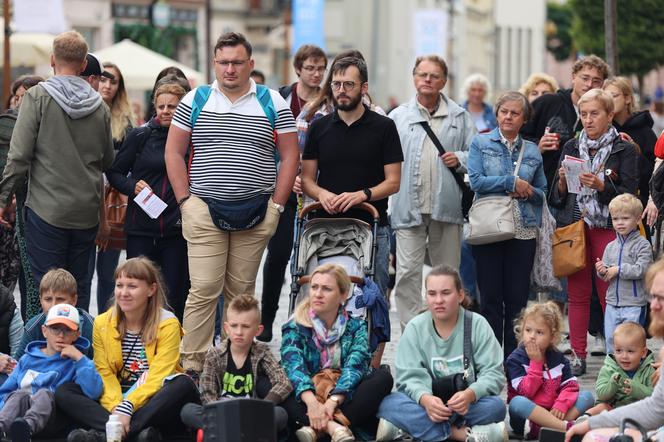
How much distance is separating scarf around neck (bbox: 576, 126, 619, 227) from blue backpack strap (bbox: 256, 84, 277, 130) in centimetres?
236

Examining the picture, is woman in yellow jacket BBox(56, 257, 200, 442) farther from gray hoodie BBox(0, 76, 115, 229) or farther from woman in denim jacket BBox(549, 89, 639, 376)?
woman in denim jacket BBox(549, 89, 639, 376)

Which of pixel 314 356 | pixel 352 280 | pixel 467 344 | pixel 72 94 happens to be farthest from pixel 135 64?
pixel 467 344

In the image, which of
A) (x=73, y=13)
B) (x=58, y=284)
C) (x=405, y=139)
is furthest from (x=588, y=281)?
(x=73, y=13)

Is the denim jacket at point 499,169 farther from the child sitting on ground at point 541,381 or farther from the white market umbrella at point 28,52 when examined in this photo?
the white market umbrella at point 28,52

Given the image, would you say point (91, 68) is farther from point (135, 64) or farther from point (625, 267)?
point (135, 64)

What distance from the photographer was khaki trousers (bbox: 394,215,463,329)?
11.9 metres

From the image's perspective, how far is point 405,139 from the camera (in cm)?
1191

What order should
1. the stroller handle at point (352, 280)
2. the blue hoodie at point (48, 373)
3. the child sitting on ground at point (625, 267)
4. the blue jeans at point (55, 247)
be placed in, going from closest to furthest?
the blue hoodie at point (48, 373) → the stroller handle at point (352, 280) → the blue jeans at point (55, 247) → the child sitting on ground at point (625, 267)

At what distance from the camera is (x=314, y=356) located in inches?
380

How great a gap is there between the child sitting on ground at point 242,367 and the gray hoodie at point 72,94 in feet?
6.42

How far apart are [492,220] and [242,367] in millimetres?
2503

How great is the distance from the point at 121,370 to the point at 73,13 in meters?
36.4

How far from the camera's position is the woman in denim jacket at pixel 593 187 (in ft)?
36.6

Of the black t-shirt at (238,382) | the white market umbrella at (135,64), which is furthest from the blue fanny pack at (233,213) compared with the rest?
the white market umbrella at (135,64)
